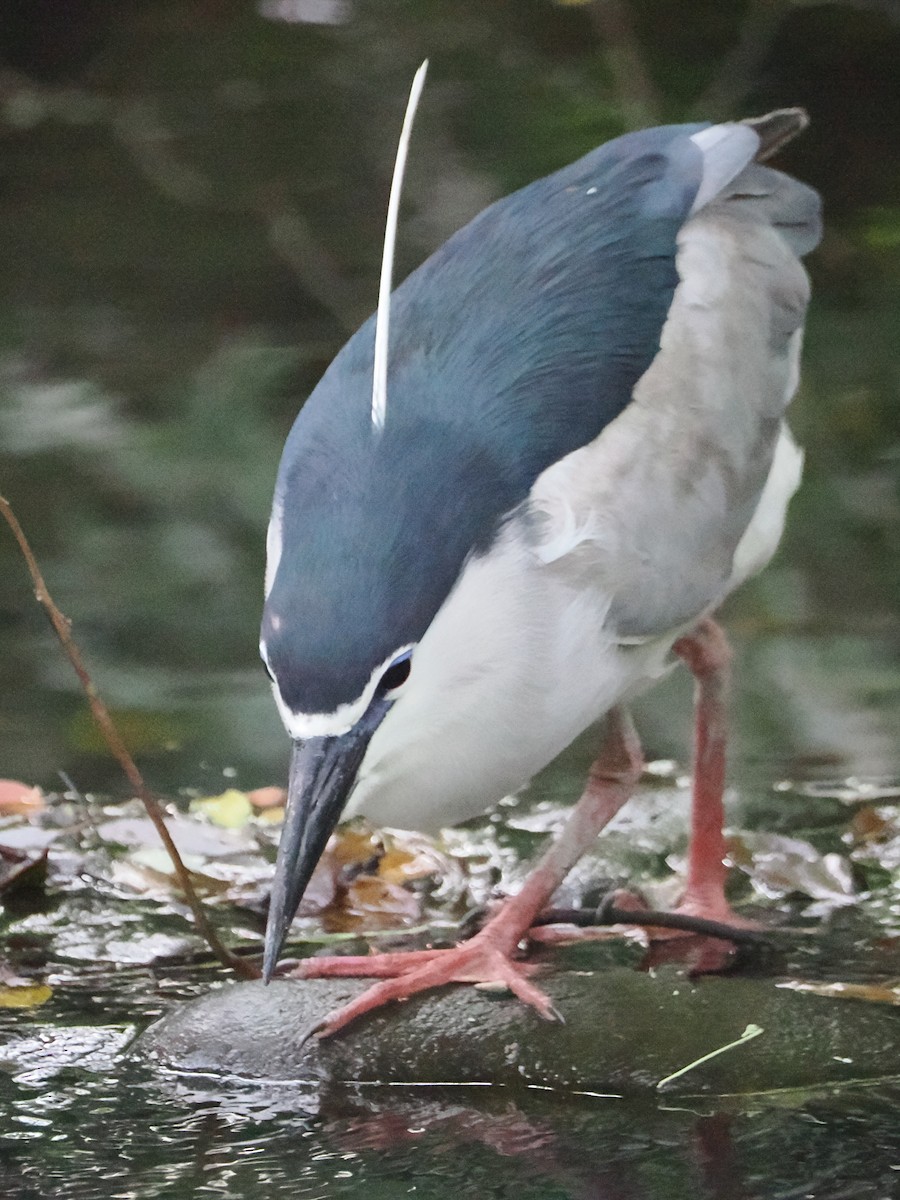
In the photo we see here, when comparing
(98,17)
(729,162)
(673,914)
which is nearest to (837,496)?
(729,162)

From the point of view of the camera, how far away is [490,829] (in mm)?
3660

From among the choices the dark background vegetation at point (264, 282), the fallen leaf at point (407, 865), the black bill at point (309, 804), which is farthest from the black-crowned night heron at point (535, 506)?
the dark background vegetation at point (264, 282)

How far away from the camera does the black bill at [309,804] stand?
2352 millimetres

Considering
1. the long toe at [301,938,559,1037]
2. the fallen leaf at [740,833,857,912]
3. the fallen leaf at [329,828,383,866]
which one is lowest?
the long toe at [301,938,559,1037]

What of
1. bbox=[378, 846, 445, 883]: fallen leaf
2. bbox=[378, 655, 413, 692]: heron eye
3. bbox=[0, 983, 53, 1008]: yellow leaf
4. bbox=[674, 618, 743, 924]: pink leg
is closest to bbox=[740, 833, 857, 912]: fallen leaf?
bbox=[674, 618, 743, 924]: pink leg

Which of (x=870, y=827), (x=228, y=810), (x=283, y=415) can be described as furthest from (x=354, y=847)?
(x=283, y=415)

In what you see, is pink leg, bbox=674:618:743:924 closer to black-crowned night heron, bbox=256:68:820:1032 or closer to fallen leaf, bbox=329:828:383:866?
black-crowned night heron, bbox=256:68:820:1032

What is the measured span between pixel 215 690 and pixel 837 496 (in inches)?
83.2

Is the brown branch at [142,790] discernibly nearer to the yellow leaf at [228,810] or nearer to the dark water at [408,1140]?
the dark water at [408,1140]

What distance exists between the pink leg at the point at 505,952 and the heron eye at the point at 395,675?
0.46 metres

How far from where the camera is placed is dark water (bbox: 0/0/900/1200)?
2.29 m

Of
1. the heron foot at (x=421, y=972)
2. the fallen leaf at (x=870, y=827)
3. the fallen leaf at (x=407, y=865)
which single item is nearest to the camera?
the heron foot at (x=421, y=972)

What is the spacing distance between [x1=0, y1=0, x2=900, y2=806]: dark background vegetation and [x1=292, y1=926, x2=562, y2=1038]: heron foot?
1442 millimetres

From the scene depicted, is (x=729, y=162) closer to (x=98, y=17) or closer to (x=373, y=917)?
(x=373, y=917)
